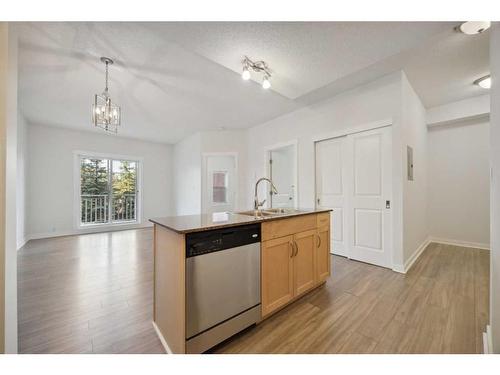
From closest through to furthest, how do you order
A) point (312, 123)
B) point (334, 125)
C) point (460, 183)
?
point (334, 125) < point (312, 123) < point (460, 183)

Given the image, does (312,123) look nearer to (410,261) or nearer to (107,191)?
(410,261)

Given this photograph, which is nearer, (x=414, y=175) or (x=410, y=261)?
(x=410, y=261)

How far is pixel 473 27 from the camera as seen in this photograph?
6.45ft

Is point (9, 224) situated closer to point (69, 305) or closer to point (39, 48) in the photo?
point (69, 305)

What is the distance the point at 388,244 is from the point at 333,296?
1353 mm

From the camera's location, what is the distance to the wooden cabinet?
5.69 feet

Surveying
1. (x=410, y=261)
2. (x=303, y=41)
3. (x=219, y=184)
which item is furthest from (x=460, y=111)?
(x=219, y=184)

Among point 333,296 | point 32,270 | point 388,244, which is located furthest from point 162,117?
point 388,244

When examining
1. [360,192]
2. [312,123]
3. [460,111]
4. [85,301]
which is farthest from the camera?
[312,123]

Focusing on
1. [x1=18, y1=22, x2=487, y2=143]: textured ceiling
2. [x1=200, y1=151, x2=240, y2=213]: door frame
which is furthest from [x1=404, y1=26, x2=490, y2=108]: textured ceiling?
[x1=200, y1=151, x2=240, y2=213]: door frame

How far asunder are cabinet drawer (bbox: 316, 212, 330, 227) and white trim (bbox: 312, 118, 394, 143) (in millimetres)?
1607

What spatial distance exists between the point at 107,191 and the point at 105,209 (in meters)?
0.52

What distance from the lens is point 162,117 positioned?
4512 mm

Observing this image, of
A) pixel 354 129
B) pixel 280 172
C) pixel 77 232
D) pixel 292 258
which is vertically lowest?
pixel 77 232
